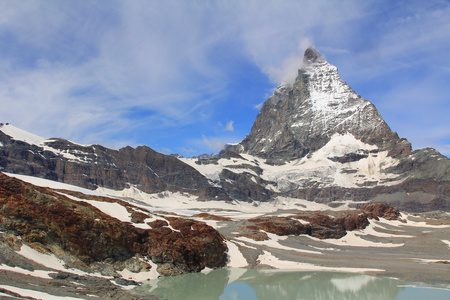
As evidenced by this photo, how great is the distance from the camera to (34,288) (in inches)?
862

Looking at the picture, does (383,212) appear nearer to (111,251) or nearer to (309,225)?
(309,225)

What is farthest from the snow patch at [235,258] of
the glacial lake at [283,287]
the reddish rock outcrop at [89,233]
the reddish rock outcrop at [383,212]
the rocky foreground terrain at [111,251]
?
the reddish rock outcrop at [383,212]

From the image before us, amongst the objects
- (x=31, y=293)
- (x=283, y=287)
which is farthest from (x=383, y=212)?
(x=31, y=293)

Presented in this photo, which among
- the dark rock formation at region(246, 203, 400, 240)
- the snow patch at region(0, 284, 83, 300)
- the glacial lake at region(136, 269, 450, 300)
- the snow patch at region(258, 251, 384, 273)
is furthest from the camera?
the dark rock formation at region(246, 203, 400, 240)

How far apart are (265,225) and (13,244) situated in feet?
185

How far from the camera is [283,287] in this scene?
3781 cm

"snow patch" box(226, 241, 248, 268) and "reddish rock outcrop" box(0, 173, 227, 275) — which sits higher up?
"reddish rock outcrop" box(0, 173, 227, 275)

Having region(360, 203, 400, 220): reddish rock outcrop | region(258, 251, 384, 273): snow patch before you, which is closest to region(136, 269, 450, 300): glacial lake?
region(258, 251, 384, 273): snow patch

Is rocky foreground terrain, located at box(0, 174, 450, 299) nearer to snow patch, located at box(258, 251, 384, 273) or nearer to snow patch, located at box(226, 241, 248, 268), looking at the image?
snow patch, located at box(258, 251, 384, 273)

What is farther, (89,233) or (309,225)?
(309,225)

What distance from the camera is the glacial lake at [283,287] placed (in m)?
33.2

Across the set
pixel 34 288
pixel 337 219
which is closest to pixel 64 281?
pixel 34 288

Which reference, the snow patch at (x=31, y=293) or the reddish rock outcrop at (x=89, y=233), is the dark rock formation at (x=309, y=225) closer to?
the reddish rock outcrop at (x=89, y=233)

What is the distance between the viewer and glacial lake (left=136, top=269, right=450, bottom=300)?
33250 millimetres
